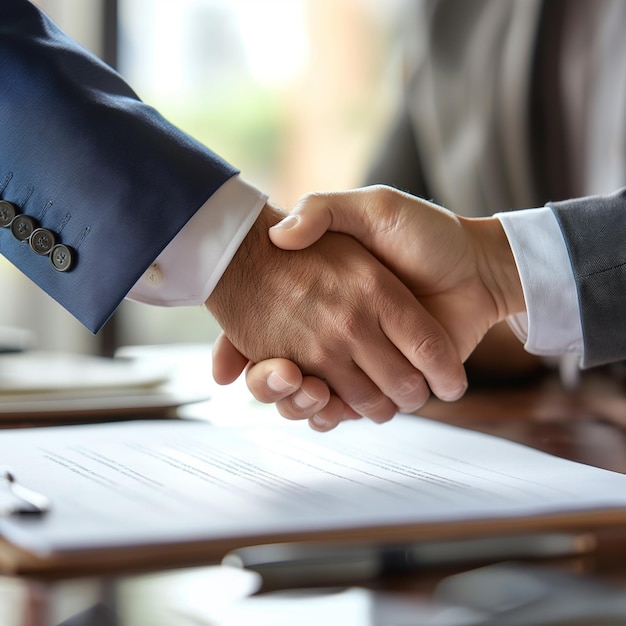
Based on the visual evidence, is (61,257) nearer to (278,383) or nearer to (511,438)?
(278,383)

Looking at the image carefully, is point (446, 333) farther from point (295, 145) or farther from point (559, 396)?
point (295, 145)

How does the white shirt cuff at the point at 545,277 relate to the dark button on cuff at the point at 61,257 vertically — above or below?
below

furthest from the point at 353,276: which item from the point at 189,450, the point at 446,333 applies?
the point at 189,450

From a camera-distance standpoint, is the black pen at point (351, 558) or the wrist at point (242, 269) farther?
the wrist at point (242, 269)

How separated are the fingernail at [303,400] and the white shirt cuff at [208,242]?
123 mm

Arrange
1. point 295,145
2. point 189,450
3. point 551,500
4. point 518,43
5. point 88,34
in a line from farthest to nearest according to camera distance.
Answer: point 295,145, point 88,34, point 518,43, point 189,450, point 551,500

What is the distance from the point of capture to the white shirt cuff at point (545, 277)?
84cm

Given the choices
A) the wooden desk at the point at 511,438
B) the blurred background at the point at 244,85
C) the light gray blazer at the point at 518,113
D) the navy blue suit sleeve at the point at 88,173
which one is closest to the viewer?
the wooden desk at the point at 511,438

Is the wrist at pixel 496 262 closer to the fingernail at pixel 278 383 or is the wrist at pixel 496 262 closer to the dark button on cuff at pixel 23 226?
the fingernail at pixel 278 383

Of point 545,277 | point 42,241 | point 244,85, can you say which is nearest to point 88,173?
point 42,241

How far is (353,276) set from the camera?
32.1 inches

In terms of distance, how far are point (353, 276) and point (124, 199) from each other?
0.69 feet

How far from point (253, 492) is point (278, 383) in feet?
0.83

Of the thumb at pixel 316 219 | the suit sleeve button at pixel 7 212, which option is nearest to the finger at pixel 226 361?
the thumb at pixel 316 219
